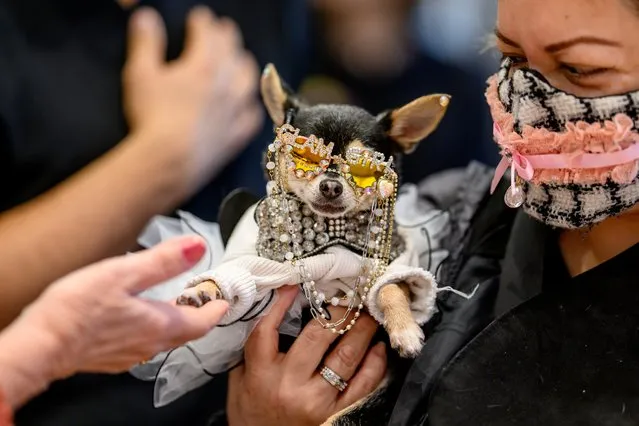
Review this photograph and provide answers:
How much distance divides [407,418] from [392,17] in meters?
1.05

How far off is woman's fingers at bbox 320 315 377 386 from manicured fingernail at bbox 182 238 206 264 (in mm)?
331

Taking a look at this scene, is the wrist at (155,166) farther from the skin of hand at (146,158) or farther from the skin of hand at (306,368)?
the skin of hand at (306,368)

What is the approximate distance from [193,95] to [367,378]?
63cm

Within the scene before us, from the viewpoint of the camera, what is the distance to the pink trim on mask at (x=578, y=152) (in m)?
0.81

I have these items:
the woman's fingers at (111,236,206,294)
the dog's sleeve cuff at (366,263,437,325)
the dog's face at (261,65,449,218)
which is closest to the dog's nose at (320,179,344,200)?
the dog's face at (261,65,449,218)

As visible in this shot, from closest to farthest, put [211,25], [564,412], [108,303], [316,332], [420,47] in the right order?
[108,303] → [564,412] → [316,332] → [211,25] → [420,47]

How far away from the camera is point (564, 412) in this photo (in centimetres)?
80

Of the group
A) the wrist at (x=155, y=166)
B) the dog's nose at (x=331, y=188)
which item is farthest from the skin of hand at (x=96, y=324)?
the wrist at (x=155, y=166)

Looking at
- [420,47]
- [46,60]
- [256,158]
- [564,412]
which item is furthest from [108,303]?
[420,47]

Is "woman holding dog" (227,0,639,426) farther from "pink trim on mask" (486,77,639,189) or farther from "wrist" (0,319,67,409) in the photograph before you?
"wrist" (0,319,67,409)

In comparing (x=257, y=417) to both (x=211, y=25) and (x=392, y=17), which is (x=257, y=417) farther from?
(x=392, y=17)

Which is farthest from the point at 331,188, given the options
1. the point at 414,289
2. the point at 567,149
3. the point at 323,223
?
the point at 567,149

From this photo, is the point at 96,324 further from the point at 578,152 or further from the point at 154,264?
the point at 578,152

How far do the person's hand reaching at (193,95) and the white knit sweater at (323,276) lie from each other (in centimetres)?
38
